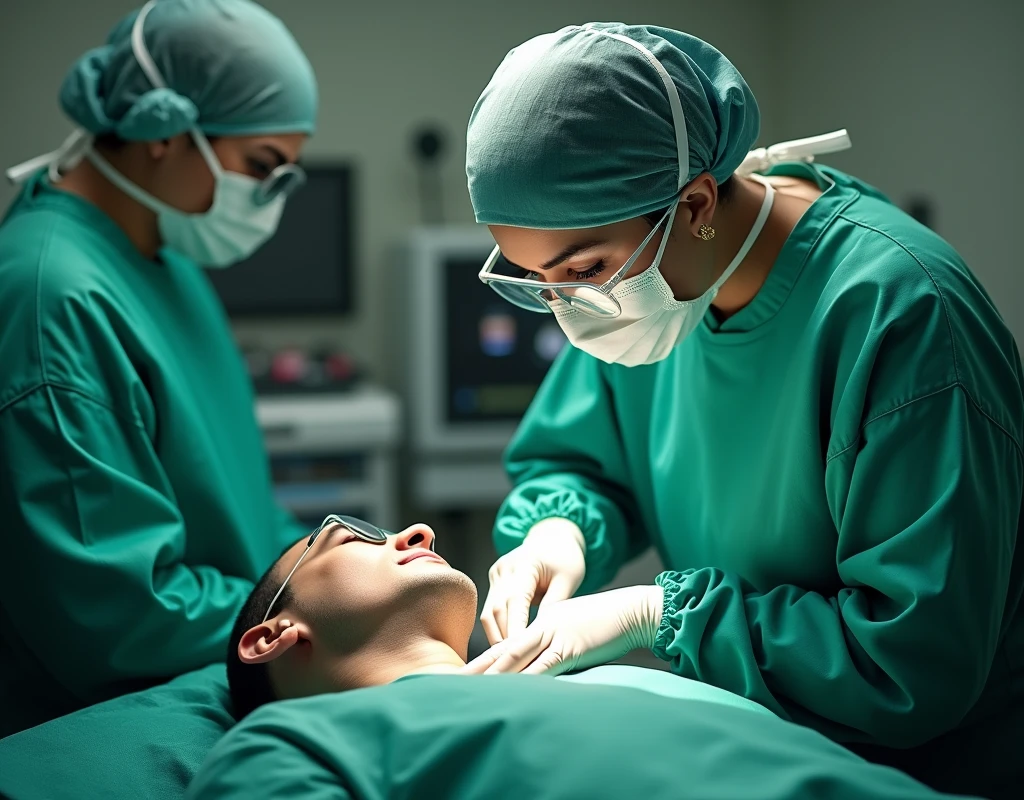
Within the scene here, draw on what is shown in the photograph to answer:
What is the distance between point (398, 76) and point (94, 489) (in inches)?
112

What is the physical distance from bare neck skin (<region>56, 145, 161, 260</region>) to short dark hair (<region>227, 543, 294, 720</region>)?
0.73 meters

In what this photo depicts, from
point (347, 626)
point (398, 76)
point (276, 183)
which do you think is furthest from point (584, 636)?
point (398, 76)

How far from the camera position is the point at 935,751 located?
1.32 meters

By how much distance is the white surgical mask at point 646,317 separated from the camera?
128cm

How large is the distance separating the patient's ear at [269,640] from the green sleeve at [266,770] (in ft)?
1.04

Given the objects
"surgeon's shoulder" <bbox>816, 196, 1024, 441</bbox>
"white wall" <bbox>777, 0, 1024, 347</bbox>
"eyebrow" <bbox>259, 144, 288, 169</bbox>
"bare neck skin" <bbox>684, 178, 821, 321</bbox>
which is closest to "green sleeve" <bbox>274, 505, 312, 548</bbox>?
"eyebrow" <bbox>259, 144, 288, 169</bbox>

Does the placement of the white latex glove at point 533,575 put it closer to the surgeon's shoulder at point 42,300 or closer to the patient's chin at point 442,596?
the patient's chin at point 442,596

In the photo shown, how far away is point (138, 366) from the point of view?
5.36 feet

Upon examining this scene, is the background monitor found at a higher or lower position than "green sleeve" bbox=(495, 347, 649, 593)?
lower

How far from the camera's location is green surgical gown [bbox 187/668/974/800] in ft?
3.25

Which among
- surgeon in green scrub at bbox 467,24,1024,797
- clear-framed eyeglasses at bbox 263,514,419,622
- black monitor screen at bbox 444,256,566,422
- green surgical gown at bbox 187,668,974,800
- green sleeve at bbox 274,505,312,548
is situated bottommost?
black monitor screen at bbox 444,256,566,422

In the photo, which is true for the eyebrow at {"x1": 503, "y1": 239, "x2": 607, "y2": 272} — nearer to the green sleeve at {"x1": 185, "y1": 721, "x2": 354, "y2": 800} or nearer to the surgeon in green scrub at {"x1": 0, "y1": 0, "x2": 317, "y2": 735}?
the green sleeve at {"x1": 185, "y1": 721, "x2": 354, "y2": 800}

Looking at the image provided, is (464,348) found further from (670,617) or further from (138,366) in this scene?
(670,617)

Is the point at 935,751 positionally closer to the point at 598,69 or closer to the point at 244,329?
the point at 598,69
